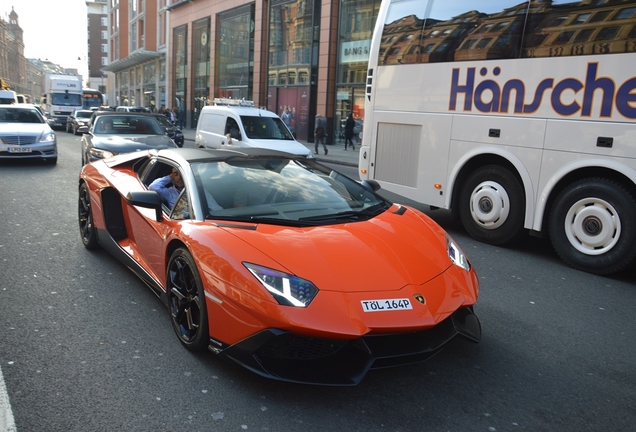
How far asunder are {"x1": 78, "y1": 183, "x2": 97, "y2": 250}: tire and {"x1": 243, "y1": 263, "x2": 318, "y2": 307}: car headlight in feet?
11.4

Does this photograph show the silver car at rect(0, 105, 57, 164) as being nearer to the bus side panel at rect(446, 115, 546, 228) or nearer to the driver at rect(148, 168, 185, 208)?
the driver at rect(148, 168, 185, 208)

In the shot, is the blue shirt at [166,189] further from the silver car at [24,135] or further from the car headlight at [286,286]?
the silver car at [24,135]

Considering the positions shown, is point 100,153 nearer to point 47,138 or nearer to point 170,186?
point 47,138

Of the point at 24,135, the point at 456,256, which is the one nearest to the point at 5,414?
the point at 456,256

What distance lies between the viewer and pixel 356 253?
11.6ft

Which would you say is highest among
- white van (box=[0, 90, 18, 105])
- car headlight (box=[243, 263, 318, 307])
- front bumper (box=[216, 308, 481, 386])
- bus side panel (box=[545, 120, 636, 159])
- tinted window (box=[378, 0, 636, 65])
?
tinted window (box=[378, 0, 636, 65])

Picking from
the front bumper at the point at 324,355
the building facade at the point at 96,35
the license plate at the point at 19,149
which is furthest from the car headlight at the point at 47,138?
the building facade at the point at 96,35

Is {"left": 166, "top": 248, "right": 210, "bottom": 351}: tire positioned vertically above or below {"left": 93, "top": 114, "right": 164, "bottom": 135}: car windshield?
below

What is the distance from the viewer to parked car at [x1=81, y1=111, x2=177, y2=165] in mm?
11453

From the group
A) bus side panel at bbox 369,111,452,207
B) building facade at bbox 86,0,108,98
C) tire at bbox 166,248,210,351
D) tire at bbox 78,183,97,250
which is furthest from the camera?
building facade at bbox 86,0,108,98

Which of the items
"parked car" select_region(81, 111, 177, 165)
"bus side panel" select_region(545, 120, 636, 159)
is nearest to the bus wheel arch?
"bus side panel" select_region(545, 120, 636, 159)

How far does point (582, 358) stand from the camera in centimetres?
388

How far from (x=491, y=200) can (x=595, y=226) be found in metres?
1.38

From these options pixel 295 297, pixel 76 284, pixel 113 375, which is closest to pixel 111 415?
pixel 113 375
